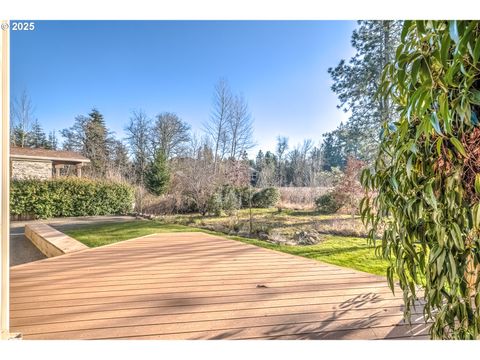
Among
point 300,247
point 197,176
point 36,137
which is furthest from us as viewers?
point 197,176

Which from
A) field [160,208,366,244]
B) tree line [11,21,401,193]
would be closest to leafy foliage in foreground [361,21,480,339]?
tree line [11,21,401,193]

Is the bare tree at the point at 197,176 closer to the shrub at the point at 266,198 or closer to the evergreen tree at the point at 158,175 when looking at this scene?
the evergreen tree at the point at 158,175

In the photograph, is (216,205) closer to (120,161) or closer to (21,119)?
(120,161)

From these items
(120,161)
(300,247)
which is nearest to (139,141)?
(120,161)

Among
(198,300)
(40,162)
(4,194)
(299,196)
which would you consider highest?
(40,162)

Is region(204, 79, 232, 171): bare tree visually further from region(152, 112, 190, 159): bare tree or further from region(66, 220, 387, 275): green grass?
region(66, 220, 387, 275): green grass

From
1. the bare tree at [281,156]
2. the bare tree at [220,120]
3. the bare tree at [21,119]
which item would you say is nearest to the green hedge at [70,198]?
the bare tree at [21,119]
